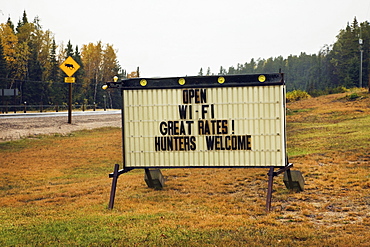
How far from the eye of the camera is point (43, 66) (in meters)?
85.9

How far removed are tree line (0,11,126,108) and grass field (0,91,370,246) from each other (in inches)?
2330

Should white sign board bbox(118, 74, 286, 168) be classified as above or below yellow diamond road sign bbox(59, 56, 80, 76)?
below

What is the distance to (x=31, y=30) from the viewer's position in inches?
3172

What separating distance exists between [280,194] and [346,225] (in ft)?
9.88

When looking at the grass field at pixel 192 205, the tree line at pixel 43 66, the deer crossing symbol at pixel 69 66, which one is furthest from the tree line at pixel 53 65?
the grass field at pixel 192 205

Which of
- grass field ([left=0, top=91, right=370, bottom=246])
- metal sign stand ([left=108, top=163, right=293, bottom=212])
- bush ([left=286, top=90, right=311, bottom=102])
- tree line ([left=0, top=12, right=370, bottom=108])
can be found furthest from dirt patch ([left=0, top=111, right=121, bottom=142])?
tree line ([left=0, top=12, right=370, bottom=108])

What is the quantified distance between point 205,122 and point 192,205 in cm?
176

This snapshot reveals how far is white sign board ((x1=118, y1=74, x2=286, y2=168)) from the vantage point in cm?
920

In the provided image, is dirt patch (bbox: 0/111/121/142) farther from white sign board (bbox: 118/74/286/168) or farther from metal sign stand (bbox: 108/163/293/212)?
white sign board (bbox: 118/74/286/168)

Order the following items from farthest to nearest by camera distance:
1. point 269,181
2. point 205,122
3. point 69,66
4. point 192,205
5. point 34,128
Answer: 1. point 69,66
2. point 34,128
3. point 205,122
4. point 192,205
5. point 269,181

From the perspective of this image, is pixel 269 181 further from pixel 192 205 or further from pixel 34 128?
pixel 34 128

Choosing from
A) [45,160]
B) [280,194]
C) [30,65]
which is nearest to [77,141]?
[45,160]

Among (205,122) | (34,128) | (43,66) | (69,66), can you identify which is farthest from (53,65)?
(205,122)

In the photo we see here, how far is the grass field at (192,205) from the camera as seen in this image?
21.8 feet
